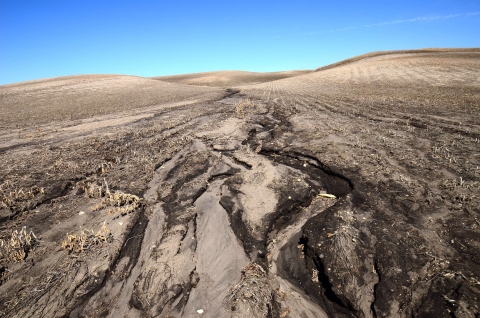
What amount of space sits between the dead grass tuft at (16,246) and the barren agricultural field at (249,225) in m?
0.02

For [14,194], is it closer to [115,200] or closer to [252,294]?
[115,200]

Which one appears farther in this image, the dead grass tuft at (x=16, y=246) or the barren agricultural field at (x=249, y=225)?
the dead grass tuft at (x=16, y=246)

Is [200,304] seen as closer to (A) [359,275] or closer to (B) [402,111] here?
(A) [359,275]

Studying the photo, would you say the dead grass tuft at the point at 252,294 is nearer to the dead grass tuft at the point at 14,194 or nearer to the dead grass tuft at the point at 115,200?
the dead grass tuft at the point at 115,200

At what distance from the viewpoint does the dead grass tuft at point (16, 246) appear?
3.67 metres

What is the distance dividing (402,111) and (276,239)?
9.56 metres

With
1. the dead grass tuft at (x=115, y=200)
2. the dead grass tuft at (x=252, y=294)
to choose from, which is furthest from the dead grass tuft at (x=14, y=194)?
the dead grass tuft at (x=252, y=294)

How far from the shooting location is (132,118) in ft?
41.7

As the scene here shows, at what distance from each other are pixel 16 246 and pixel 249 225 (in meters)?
3.44

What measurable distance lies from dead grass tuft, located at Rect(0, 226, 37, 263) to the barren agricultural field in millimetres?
23

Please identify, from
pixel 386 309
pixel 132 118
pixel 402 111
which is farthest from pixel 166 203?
pixel 402 111

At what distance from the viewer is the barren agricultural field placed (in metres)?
3.00

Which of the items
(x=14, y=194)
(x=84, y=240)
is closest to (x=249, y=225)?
(x=84, y=240)

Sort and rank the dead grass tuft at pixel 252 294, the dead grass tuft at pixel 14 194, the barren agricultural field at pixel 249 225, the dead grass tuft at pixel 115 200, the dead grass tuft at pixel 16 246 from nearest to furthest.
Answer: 1. the dead grass tuft at pixel 252 294
2. the barren agricultural field at pixel 249 225
3. the dead grass tuft at pixel 16 246
4. the dead grass tuft at pixel 115 200
5. the dead grass tuft at pixel 14 194
